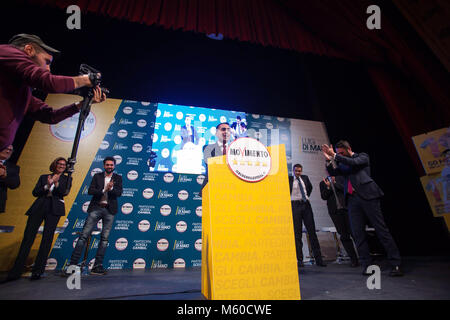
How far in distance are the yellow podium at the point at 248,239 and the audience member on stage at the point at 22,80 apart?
3.02ft

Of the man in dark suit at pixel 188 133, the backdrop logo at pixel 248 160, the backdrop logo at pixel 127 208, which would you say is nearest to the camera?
the backdrop logo at pixel 248 160

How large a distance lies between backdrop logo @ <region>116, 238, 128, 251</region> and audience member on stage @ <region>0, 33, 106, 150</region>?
3299 millimetres

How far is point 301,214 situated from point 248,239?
2.85 meters

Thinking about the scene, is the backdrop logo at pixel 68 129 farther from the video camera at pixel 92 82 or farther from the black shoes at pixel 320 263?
the black shoes at pixel 320 263

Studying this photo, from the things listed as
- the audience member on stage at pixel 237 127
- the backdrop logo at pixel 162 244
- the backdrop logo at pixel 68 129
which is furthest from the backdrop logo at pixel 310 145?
the backdrop logo at pixel 68 129

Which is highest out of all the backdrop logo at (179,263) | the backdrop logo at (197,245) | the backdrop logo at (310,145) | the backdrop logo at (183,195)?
the backdrop logo at (310,145)

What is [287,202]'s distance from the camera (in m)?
1.53

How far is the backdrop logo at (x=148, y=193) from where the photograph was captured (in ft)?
14.7

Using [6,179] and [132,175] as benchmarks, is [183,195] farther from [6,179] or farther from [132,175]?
[6,179]

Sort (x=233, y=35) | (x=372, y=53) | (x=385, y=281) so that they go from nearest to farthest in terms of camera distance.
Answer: (x=385, y=281) < (x=372, y=53) < (x=233, y=35)

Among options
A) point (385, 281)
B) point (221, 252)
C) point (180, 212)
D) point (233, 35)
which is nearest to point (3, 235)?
point (180, 212)

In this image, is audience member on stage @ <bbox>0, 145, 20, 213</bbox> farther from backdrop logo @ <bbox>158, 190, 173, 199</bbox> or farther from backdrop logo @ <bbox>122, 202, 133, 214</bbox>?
backdrop logo @ <bbox>158, 190, 173, 199</bbox>
